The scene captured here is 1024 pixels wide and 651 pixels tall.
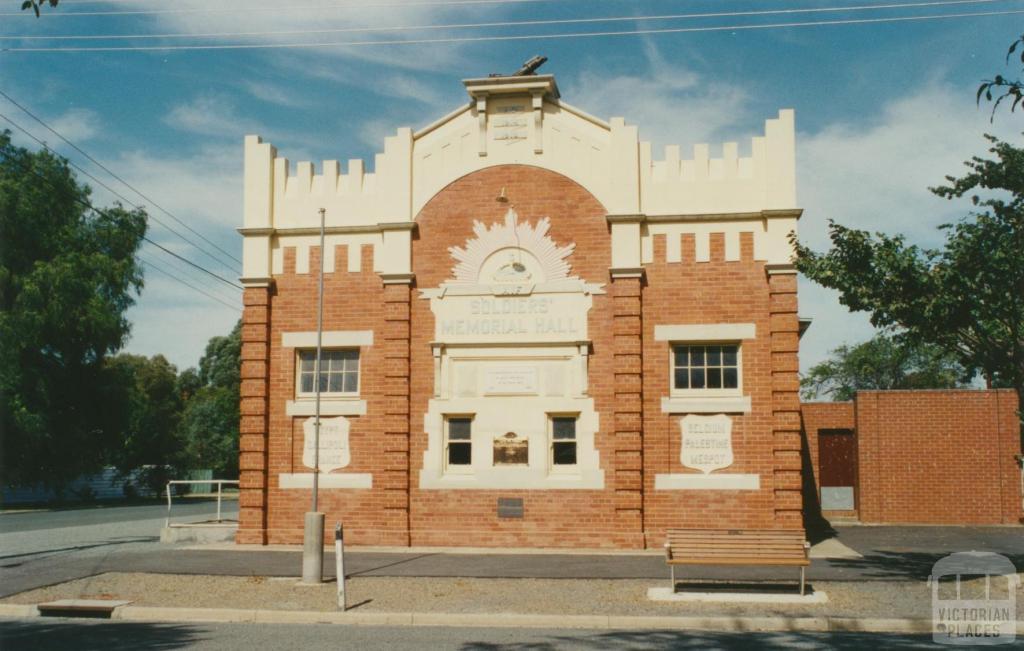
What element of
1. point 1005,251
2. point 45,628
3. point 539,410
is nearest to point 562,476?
point 539,410

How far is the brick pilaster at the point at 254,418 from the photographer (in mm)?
19641

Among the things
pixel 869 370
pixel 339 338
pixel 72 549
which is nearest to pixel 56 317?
pixel 72 549

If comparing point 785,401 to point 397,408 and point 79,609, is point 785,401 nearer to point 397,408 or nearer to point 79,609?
point 397,408

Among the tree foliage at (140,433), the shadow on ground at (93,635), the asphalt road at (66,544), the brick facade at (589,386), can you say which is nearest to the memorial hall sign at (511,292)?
the brick facade at (589,386)

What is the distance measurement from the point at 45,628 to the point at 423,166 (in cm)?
1150

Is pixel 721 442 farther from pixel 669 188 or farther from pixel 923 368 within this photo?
pixel 923 368

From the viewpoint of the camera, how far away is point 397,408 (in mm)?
19359

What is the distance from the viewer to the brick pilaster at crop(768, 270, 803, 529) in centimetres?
1828

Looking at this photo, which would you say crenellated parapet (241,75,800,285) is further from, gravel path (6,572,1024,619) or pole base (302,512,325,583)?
gravel path (6,572,1024,619)

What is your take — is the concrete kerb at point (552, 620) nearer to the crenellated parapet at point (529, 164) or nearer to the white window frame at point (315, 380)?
the white window frame at point (315, 380)

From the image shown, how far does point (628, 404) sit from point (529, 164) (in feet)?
16.5

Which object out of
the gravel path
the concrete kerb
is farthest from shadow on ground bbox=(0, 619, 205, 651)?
the gravel path

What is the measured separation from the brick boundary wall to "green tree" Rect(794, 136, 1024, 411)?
9.37m

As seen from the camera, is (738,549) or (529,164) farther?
(529,164)
